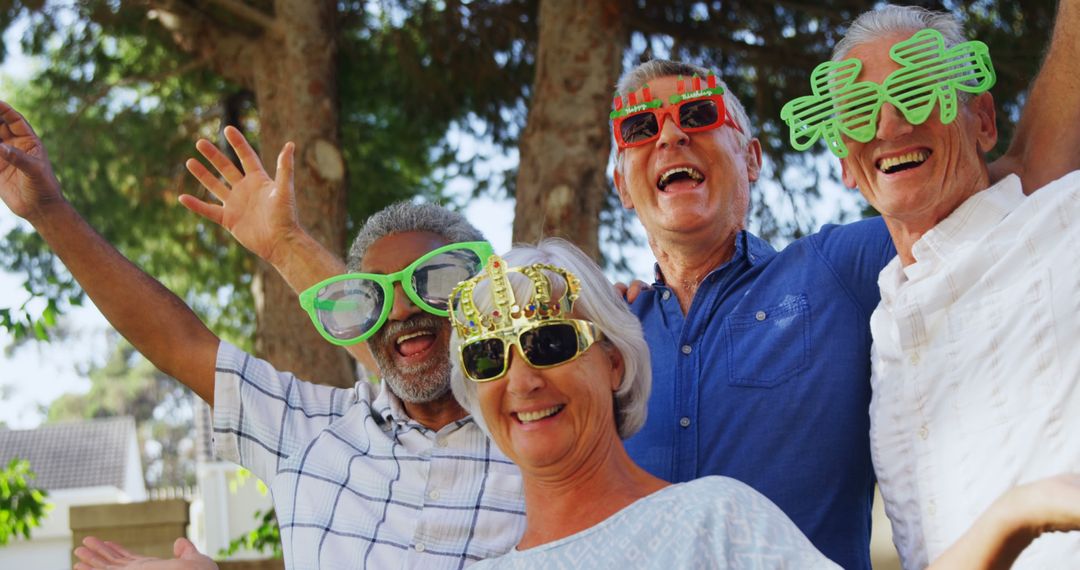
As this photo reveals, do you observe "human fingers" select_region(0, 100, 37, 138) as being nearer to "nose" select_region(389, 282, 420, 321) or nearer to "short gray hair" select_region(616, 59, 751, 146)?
"nose" select_region(389, 282, 420, 321)

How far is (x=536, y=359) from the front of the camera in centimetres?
269

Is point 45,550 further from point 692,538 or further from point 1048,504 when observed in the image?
point 1048,504

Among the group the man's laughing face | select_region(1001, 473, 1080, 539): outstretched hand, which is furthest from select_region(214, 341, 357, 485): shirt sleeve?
select_region(1001, 473, 1080, 539): outstretched hand

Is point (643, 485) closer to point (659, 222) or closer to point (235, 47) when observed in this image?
point (659, 222)

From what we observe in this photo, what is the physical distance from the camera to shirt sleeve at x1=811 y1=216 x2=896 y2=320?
3336 mm

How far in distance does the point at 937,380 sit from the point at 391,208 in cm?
156

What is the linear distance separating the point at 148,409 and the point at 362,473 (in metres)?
67.6

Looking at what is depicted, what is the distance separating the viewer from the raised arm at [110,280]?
339 cm

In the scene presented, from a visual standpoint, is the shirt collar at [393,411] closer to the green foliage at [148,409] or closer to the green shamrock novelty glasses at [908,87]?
the green shamrock novelty glasses at [908,87]

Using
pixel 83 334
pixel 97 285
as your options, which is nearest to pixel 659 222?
pixel 97 285

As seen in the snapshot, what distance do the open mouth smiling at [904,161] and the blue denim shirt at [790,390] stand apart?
1.26 feet

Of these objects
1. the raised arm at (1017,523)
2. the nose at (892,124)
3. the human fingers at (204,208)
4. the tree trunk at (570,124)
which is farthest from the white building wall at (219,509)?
the raised arm at (1017,523)

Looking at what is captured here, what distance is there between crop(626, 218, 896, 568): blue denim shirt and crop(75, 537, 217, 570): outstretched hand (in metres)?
1.20

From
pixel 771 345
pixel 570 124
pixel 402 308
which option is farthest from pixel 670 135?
pixel 570 124
